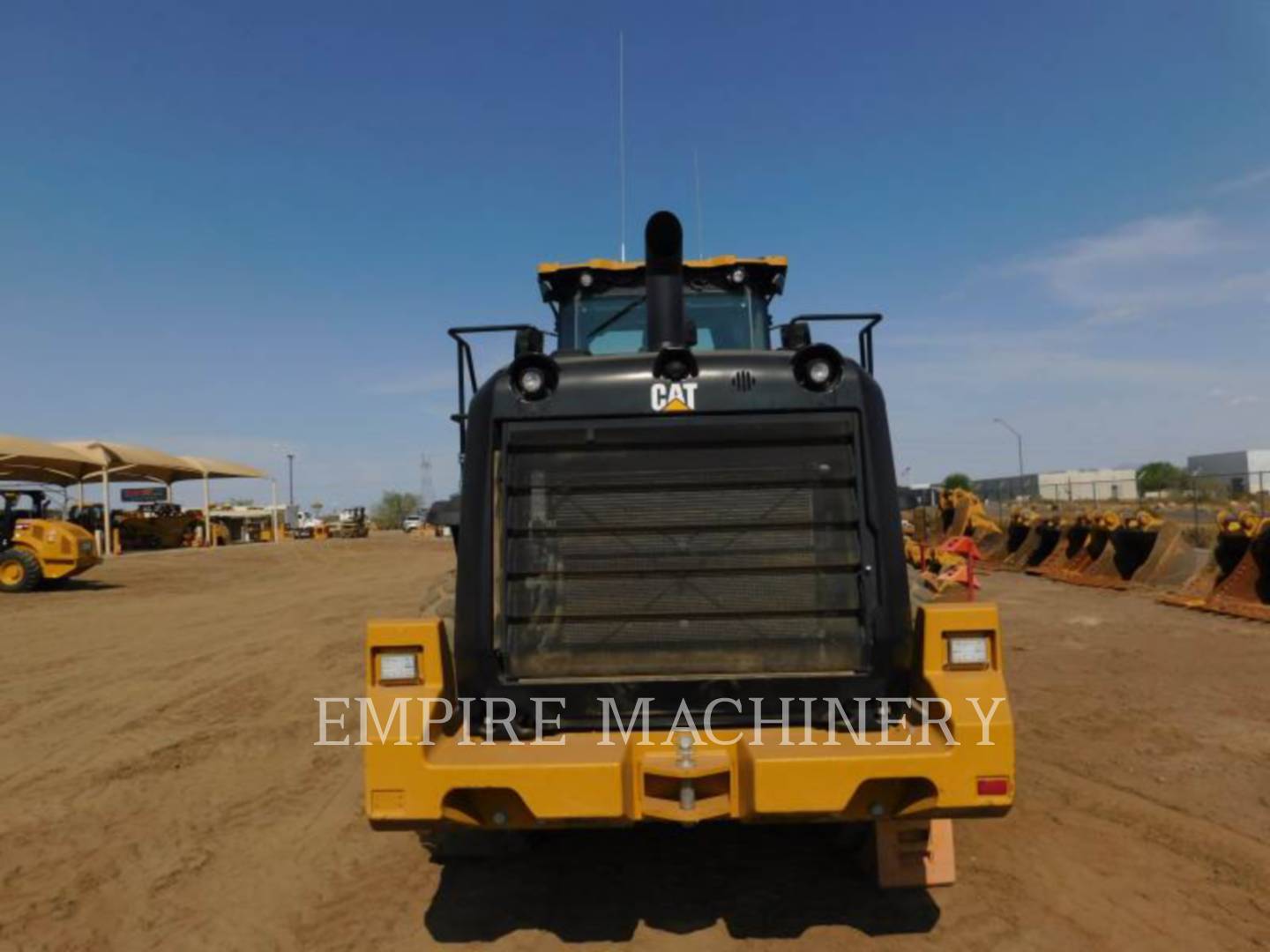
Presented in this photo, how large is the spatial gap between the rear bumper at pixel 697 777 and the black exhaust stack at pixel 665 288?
1.79 m

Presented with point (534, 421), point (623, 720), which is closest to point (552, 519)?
point (534, 421)

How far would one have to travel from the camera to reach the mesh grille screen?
12.0 ft

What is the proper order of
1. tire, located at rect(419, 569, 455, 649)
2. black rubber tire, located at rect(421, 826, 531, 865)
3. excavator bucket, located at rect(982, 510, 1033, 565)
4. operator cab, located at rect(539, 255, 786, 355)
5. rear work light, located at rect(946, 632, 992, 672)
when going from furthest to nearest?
1. excavator bucket, located at rect(982, 510, 1033, 565)
2. operator cab, located at rect(539, 255, 786, 355)
3. tire, located at rect(419, 569, 455, 649)
4. black rubber tire, located at rect(421, 826, 531, 865)
5. rear work light, located at rect(946, 632, 992, 672)

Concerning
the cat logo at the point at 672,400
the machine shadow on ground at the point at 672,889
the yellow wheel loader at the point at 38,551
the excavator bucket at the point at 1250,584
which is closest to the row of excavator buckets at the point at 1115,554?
the excavator bucket at the point at 1250,584

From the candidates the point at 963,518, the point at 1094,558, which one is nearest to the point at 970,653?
the point at 1094,558

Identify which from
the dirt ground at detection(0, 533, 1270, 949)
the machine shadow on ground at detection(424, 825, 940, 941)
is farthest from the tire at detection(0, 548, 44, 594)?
the machine shadow on ground at detection(424, 825, 940, 941)

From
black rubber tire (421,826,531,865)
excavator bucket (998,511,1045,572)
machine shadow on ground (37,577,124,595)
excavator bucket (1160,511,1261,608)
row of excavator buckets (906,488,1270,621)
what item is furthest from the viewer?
machine shadow on ground (37,577,124,595)

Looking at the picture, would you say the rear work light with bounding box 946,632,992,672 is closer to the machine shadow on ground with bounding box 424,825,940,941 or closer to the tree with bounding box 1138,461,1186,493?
the machine shadow on ground with bounding box 424,825,940,941

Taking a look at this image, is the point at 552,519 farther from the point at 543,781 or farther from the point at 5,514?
the point at 5,514

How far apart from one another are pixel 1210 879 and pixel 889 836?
1467mm

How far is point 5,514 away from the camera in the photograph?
69.9ft

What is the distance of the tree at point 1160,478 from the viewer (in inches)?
2282

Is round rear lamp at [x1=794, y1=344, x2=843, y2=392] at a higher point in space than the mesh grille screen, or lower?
higher

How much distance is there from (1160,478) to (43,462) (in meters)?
61.7
